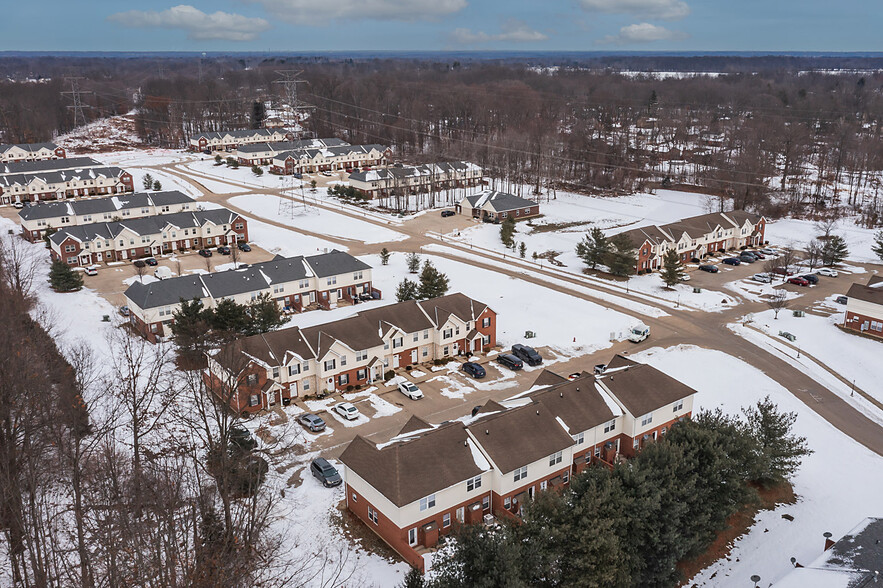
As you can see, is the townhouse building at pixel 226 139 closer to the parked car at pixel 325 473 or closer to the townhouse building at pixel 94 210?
the townhouse building at pixel 94 210

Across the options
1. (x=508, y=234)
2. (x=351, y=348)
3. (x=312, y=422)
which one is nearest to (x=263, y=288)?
(x=351, y=348)

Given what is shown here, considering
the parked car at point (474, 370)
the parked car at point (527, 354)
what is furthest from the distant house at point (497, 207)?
the parked car at point (474, 370)

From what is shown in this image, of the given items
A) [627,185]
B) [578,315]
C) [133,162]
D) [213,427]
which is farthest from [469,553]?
[133,162]

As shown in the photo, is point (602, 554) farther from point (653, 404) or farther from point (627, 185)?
point (627, 185)

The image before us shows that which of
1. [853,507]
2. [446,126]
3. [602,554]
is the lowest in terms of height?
[853,507]

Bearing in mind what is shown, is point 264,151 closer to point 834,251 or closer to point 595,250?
point 595,250

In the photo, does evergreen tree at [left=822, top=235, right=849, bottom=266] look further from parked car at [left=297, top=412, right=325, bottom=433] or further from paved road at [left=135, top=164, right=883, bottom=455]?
parked car at [left=297, top=412, right=325, bottom=433]

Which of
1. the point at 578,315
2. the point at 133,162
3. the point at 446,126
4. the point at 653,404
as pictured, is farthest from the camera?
the point at 446,126
